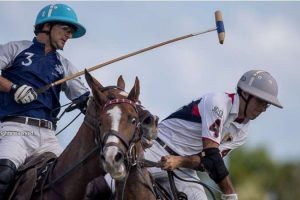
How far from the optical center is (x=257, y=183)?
5828cm

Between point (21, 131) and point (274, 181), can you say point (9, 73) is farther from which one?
point (274, 181)

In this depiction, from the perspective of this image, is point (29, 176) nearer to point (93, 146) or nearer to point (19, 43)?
point (93, 146)

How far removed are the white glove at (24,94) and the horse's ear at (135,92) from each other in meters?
1.53

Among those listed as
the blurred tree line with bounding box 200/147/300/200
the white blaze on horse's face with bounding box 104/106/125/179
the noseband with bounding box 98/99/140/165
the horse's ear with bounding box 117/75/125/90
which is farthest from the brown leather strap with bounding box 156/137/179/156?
the blurred tree line with bounding box 200/147/300/200

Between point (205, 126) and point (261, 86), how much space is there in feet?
3.02

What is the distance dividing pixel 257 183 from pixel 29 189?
1869 inches

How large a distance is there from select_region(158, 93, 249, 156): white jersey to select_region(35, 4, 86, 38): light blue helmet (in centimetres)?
170

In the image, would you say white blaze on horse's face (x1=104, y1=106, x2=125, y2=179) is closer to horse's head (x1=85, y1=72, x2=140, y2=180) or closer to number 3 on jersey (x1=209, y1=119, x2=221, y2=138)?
horse's head (x1=85, y1=72, x2=140, y2=180)

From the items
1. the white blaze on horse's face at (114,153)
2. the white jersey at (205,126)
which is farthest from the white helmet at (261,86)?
the white blaze on horse's face at (114,153)

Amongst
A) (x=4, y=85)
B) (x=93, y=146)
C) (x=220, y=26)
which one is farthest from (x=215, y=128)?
(x=4, y=85)

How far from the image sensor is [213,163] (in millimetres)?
11977

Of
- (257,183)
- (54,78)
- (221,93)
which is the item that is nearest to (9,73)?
(54,78)

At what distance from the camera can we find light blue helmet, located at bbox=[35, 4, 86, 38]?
41.7 feet

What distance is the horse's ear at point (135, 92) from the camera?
36.1 feet
